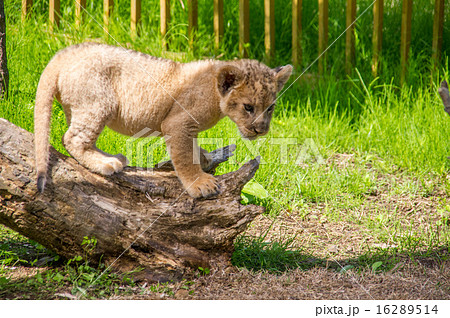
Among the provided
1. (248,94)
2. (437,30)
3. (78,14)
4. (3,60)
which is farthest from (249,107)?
(78,14)

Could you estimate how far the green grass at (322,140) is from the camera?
15.9ft

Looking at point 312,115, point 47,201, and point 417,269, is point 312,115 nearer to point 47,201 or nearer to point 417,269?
point 417,269

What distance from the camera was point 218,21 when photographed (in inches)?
316

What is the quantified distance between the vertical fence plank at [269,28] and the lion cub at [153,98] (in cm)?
363

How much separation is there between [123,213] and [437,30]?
5612 mm

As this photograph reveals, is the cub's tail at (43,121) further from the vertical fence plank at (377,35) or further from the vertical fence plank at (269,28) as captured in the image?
the vertical fence plank at (377,35)

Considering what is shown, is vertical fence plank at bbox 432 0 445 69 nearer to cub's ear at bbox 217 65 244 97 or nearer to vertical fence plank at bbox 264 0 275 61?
vertical fence plank at bbox 264 0 275 61

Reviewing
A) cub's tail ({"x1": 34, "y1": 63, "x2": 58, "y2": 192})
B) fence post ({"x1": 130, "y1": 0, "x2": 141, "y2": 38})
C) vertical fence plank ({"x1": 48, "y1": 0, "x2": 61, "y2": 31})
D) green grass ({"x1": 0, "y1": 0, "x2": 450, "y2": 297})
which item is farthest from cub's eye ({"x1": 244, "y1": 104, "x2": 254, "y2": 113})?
vertical fence plank ({"x1": 48, "y1": 0, "x2": 61, "y2": 31})

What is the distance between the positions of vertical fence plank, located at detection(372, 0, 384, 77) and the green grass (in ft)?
0.43

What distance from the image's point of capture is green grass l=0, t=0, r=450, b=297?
483cm

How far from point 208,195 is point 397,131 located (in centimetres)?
357

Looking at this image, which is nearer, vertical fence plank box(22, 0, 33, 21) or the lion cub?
the lion cub

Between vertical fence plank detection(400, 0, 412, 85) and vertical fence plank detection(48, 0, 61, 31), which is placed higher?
vertical fence plank detection(48, 0, 61, 31)

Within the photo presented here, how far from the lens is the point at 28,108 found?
5918mm
